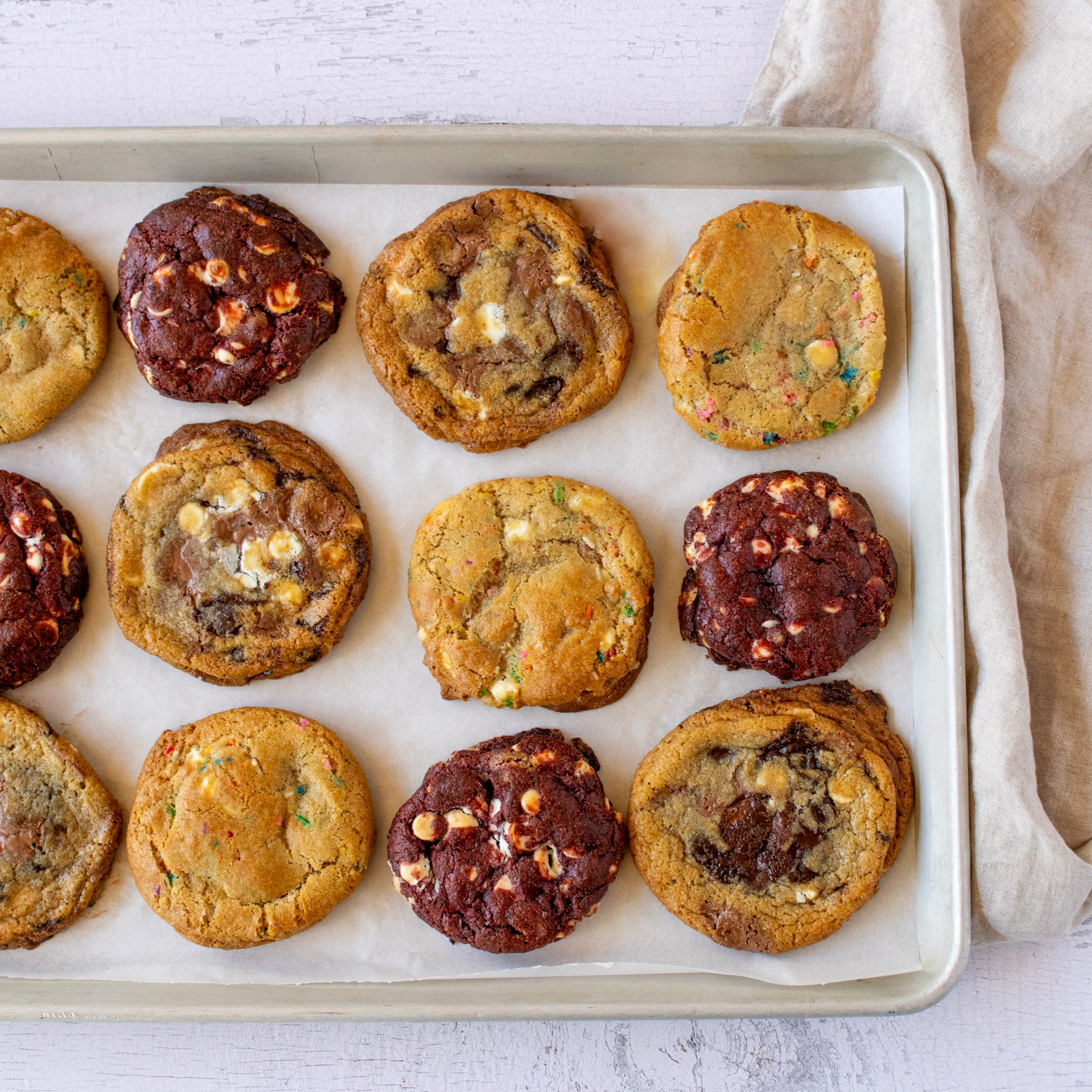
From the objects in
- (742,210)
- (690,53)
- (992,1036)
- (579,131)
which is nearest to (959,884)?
(992,1036)

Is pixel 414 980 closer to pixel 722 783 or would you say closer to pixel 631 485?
pixel 722 783

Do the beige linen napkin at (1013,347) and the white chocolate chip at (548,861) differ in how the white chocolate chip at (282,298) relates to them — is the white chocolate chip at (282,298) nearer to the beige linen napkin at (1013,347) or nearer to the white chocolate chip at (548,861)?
the beige linen napkin at (1013,347)

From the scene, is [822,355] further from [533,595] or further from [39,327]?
[39,327]

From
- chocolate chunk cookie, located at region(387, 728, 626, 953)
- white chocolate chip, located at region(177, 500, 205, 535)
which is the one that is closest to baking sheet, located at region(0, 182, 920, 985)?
chocolate chunk cookie, located at region(387, 728, 626, 953)

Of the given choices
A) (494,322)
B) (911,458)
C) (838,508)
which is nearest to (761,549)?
(838,508)

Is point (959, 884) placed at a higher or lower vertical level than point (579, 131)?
lower

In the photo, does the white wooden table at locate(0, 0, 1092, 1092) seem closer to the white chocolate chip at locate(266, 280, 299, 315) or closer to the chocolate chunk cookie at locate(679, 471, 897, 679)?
the white chocolate chip at locate(266, 280, 299, 315)

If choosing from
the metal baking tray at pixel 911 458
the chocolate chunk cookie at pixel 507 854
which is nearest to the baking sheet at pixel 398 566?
the metal baking tray at pixel 911 458
